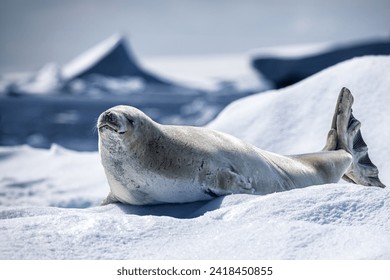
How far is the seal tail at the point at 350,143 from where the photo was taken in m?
4.91

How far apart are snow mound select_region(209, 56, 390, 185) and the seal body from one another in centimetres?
196

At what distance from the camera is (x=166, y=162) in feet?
10.7

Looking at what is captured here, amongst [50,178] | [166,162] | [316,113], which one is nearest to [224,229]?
[166,162]

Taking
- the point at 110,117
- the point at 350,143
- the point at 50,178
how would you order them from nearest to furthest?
1. the point at 110,117
2. the point at 350,143
3. the point at 50,178

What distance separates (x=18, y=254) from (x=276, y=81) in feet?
121

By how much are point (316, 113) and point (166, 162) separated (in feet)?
9.57

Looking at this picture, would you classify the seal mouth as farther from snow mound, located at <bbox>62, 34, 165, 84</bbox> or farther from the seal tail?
snow mound, located at <bbox>62, 34, 165, 84</bbox>

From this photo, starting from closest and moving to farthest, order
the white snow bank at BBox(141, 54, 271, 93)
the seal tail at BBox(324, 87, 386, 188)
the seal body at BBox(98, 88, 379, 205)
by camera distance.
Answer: the seal body at BBox(98, 88, 379, 205) < the seal tail at BBox(324, 87, 386, 188) < the white snow bank at BBox(141, 54, 271, 93)

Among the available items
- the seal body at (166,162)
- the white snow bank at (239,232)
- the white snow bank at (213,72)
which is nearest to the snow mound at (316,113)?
the seal body at (166,162)

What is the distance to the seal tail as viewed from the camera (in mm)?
4906

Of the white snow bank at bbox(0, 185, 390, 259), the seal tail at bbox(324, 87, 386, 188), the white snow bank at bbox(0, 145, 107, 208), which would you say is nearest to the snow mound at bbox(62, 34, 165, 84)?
the white snow bank at bbox(0, 145, 107, 208)

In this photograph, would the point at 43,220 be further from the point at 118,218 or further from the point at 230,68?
the point at 230,68

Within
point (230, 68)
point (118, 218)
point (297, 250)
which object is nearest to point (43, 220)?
point (118, 218)

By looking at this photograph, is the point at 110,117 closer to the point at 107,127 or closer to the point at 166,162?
the point at 107,127
